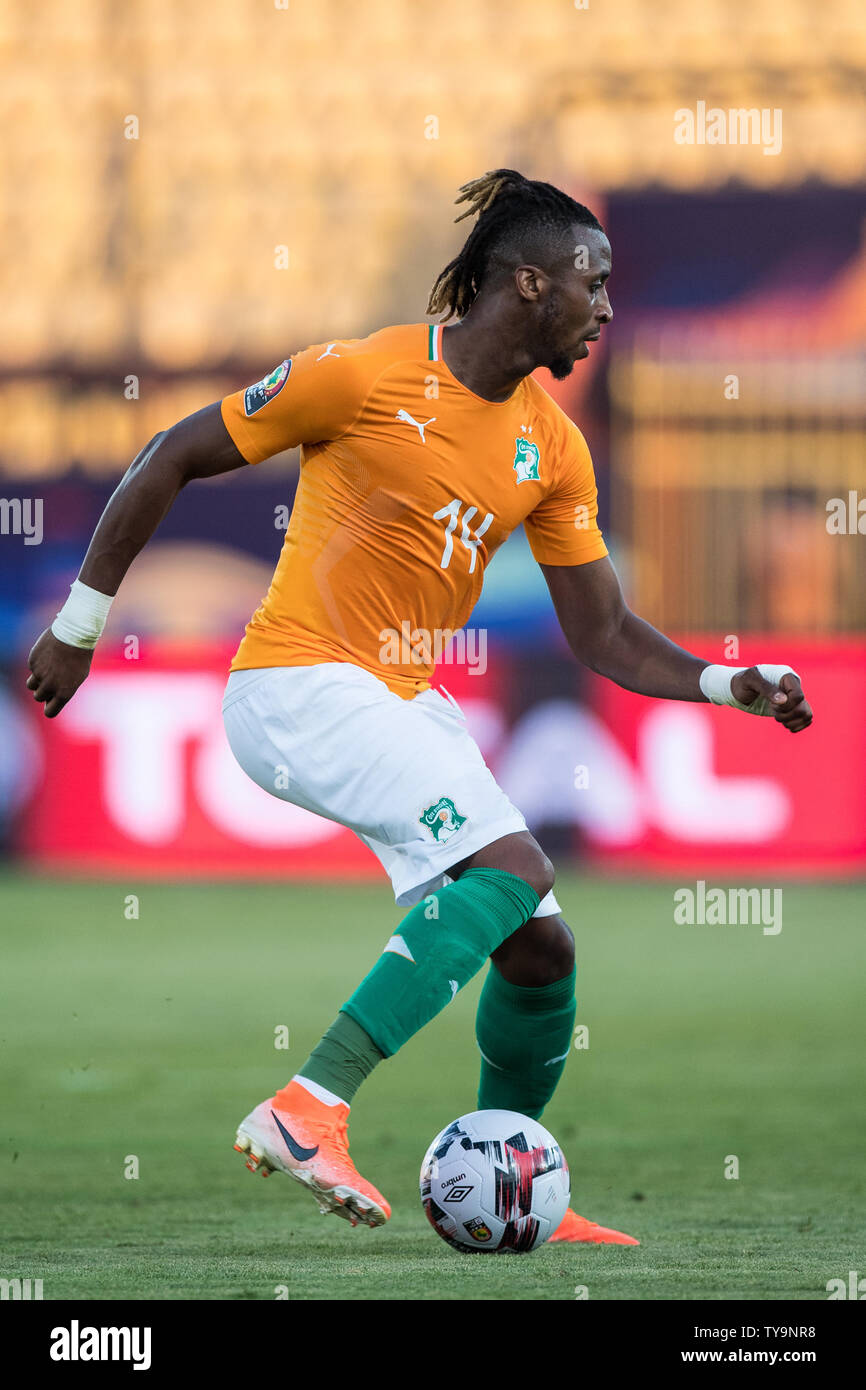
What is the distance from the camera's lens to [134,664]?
36.2 ft

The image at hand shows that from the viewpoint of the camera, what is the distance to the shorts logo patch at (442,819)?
3.28 meters

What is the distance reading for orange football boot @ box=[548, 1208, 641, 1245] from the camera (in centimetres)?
364

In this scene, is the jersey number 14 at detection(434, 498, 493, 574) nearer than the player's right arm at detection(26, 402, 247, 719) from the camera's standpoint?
No

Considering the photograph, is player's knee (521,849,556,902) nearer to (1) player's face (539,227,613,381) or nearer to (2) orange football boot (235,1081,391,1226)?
(2) orange football boot (235,1081,391,1226)

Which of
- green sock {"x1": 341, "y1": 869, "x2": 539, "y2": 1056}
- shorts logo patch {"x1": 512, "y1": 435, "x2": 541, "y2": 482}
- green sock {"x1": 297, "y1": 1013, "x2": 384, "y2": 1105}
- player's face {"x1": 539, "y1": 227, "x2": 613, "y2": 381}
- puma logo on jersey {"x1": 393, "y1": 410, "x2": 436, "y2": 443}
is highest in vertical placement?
player's face {"x1": 539, "y1": 227, "x2": 613, "y2": 381}

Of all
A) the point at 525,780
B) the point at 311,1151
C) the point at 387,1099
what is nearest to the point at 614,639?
the point at 311,1151

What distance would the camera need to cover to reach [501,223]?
3611mm

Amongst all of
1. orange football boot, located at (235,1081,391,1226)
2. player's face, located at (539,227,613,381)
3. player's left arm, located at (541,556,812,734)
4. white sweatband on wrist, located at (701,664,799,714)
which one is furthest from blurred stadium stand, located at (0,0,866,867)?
orange football boot, located at (235,1081,391,1226)

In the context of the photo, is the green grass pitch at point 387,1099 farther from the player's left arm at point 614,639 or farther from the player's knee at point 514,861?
the player's left arm at point 614,639

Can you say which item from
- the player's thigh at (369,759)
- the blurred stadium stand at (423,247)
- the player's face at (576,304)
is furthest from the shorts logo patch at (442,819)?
the blurred stadium stand at (423,247)

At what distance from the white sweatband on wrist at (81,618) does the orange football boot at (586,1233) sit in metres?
1.41

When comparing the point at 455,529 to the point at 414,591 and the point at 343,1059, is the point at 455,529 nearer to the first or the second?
the point at 414,591

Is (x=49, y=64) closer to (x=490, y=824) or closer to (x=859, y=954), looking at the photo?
(x=859, y=954)
